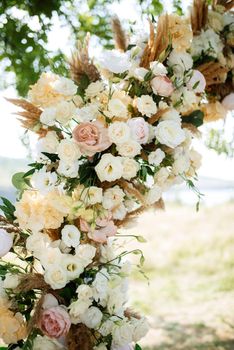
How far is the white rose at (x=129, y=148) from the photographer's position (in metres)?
1.92

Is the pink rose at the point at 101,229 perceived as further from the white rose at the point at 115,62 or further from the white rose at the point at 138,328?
the white rose at the point at 115,62

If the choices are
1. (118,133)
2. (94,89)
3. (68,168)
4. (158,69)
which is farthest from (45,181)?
(158,69)

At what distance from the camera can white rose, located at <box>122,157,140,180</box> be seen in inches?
75.8

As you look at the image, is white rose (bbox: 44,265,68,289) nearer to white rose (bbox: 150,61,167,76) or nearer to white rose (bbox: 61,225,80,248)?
white rose (bbox: 61,225,80,248)

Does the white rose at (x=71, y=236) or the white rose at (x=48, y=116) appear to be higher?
the white rose at (x=48, y=116)

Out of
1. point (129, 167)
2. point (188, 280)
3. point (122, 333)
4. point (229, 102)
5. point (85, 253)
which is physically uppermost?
point (188, 280)

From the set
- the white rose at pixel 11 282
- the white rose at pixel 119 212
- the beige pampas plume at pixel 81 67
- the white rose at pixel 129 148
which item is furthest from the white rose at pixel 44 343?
the beige pampas plume at pixel 81 67

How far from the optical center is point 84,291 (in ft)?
6.04

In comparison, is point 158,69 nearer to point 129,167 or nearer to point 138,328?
point 129,167

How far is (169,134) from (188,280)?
698 cm

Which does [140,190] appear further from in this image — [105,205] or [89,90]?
[89,90]

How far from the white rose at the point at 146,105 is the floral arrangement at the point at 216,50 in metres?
0.42

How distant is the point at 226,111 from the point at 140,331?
119 cm

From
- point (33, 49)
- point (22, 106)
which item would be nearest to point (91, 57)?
point (22, 106)
